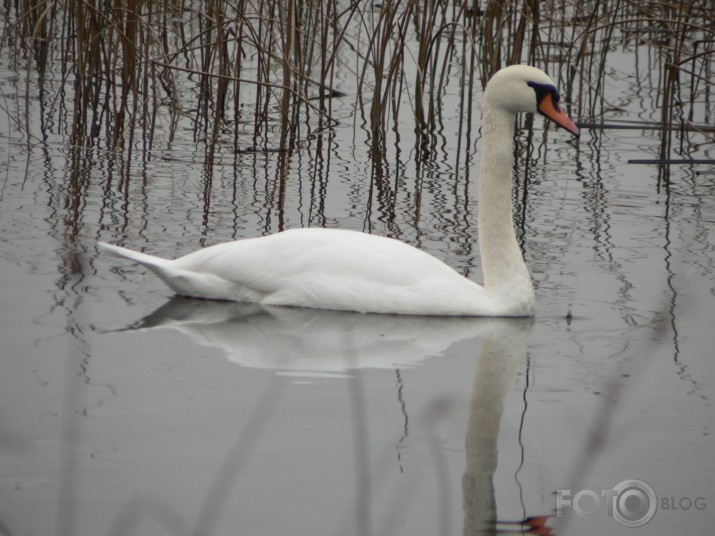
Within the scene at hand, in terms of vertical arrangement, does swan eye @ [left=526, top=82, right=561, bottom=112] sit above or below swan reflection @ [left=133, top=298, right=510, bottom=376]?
above

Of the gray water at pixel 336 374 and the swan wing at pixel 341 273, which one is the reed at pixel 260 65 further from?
the swan wing at pixel 341 273

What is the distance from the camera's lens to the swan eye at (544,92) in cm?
640

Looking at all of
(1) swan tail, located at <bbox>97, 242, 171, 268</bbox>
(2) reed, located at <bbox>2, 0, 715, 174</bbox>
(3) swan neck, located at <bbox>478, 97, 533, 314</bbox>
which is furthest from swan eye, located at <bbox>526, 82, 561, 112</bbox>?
(1) swan tail, located at <bbox>97, 242, 171, 268</bbox>

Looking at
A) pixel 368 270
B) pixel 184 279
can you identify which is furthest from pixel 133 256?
pixel 368 270

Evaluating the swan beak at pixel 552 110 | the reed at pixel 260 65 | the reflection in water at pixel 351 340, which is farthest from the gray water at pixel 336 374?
the swan beak at pixel 552 110

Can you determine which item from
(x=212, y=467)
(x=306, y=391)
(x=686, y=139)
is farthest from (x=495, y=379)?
(x=686, y=139)

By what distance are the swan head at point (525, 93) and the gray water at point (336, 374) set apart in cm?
95

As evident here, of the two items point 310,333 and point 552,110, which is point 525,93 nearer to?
point 552,110

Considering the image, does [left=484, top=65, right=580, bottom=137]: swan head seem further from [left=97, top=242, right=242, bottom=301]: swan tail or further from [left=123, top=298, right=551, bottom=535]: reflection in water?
[left=97, top=242, right=242, bottom=301]: swan tail

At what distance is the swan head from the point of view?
639cm

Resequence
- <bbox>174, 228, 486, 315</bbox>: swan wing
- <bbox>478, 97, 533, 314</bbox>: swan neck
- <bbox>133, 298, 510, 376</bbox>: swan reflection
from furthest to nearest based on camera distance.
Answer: <bbox>478, 97, 533, 314</bbox>: swan neck → <bbox>174, 228, 486, 315</bbox>: swan wing → <bbox>133, 298, 510, 376</bbox>: swan reflection

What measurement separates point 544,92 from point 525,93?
3.9 inches

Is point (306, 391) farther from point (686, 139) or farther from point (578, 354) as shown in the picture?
point (686, 139)

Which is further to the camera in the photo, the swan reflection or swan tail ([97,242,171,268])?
swan tail ([97,242,171,268])
